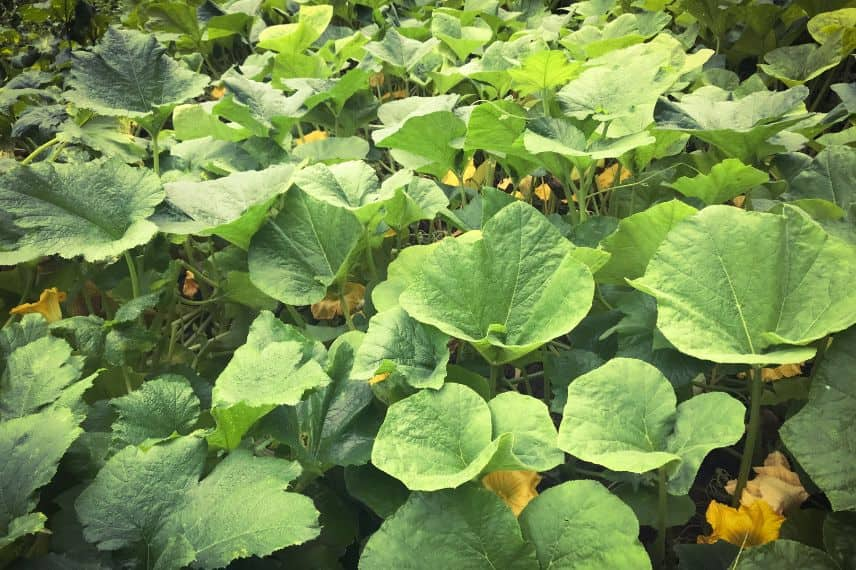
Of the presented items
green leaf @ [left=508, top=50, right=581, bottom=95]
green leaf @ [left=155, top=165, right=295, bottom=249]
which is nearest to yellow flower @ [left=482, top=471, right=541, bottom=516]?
green leaf @ [left=155, top=165, right=295, bottom=249]

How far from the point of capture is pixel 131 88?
3.70ft

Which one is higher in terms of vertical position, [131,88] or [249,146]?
[131,88]

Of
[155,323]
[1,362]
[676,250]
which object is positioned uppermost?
[676,250]

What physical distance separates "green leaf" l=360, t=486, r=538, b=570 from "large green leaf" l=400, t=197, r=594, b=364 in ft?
0.58

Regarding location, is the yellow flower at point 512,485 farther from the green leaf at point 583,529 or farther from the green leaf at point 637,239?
the green leaf at point 637,239

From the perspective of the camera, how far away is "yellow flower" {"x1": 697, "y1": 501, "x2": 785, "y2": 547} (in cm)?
65

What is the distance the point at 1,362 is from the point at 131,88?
532 millimetres

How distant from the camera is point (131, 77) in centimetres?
113

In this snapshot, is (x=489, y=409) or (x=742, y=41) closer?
(x=489, y=409)

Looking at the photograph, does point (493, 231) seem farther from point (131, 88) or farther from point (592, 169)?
point (131, 88)

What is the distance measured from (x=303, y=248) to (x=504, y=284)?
0.30m

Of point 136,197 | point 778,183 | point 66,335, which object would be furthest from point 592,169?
point 66,335

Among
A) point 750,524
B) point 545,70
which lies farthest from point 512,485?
point 545,70

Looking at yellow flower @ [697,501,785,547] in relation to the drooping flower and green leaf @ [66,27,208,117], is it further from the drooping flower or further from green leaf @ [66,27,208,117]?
green leaf @ [66,27,208,117]
